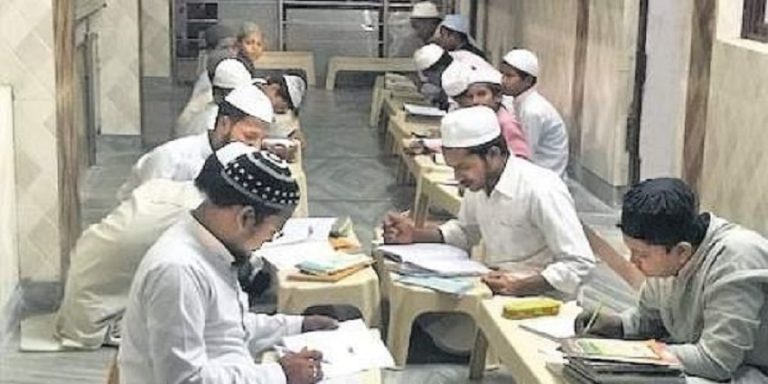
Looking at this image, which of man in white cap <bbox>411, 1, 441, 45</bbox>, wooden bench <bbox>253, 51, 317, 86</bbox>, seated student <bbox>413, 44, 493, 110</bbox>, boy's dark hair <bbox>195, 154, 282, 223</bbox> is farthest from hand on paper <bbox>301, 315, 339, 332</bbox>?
wooden bench <bbox>253, 51, 317, 86</bbox>

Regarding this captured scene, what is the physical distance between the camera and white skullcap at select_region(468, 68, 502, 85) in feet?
21.3

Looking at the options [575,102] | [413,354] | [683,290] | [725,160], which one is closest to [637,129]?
[575,102]

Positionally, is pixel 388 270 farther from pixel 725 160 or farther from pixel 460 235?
pixel 725 160

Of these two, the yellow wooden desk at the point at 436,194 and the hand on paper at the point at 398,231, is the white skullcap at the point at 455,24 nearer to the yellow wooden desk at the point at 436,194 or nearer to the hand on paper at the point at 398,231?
the yellow wooden desk at the point at 436,194

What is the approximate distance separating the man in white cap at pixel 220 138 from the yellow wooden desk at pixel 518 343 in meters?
1.55

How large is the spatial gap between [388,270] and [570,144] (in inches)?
189

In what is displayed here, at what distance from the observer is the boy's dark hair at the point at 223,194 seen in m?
2.95

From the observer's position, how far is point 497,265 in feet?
15.7

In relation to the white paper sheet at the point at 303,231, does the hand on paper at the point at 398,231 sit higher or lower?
higher

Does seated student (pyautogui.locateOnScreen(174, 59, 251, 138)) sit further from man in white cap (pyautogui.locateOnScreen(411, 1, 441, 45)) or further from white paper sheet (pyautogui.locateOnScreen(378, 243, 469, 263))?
man in white cap (pyautogui.locateOnScreen(411, 1, 441, 45))

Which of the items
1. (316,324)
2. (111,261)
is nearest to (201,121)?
(111,261)

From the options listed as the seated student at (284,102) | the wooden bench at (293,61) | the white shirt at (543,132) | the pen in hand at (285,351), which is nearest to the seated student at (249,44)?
the seated student at (284,102)

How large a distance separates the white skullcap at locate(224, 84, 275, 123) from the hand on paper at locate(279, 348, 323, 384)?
216cm

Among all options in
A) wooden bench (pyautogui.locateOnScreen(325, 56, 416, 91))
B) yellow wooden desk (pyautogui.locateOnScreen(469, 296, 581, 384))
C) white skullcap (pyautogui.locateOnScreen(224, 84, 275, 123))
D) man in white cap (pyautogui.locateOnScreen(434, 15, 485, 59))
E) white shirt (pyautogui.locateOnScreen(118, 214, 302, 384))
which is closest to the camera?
white shirt (pyautogui.locateOnScreen(118, 214, 302, 384))
